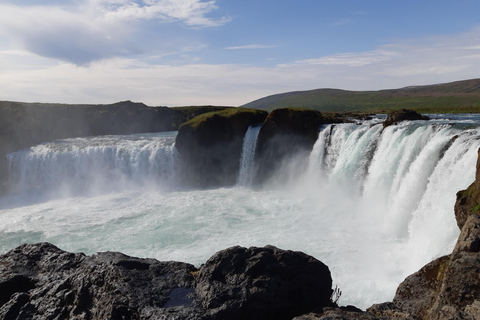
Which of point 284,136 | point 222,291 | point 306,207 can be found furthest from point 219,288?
point 284,136

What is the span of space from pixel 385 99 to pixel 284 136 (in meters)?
98.3

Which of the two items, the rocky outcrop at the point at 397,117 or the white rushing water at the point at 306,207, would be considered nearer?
the white rushing water at the point at 306,207

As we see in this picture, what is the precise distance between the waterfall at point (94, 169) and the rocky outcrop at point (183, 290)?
26448mm

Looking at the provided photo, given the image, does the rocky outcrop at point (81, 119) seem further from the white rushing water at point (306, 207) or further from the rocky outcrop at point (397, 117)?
the rocky outcrop at point (397, 117)

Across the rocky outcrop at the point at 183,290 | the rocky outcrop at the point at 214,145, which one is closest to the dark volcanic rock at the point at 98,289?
the rocky outcrop at the point at 183,290

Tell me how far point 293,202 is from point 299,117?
332 inches

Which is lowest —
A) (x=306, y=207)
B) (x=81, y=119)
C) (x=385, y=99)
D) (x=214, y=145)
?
(x=306, y=207)

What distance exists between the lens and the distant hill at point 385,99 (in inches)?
3612

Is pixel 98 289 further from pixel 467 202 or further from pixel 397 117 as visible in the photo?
pixel 397 117

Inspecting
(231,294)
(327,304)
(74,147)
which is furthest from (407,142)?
(74,147)

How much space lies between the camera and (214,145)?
34094mm

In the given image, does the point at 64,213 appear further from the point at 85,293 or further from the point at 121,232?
the point at 85,293

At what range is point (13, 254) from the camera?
8812mm

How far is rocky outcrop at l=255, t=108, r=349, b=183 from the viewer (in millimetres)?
29234
